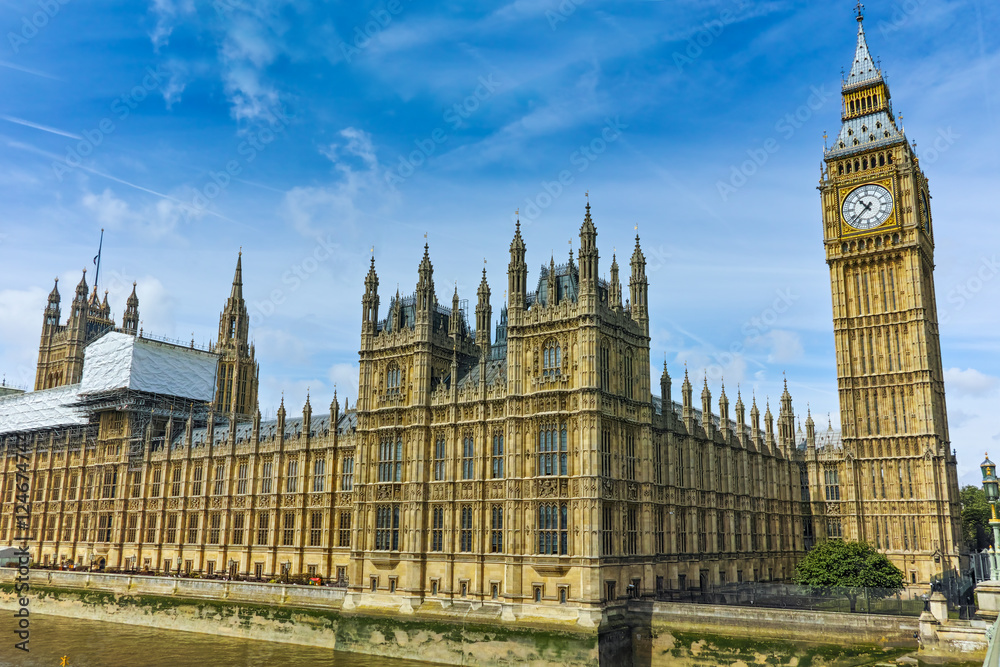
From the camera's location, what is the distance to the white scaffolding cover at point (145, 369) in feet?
345

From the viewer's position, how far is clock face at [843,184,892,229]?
96438mm

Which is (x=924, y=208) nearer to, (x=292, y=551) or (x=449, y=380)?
(x=449, y=380)

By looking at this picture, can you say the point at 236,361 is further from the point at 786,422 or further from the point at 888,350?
the point at 888,350

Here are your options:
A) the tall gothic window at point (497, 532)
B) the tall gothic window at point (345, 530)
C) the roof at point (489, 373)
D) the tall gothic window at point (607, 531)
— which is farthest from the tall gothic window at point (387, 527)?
the tall gothic window at point (607, 531)

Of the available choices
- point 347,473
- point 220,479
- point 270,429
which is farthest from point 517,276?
point 220,479

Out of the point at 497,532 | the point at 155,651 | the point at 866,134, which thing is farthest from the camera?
the point at 866,134

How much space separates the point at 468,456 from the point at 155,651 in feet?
100

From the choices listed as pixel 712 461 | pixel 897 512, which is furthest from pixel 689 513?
pixel 897 512

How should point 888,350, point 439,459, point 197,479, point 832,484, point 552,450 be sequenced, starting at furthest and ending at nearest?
point 832,484 → point 197,479 → point 888,350 → point 439,459 → point 552,450

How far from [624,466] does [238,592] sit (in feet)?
124

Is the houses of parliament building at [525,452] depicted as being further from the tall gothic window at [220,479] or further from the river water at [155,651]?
the river water at [155,651]

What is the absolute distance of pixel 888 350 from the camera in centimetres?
9388

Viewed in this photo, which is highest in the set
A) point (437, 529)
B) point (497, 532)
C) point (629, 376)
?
point (629, 376)

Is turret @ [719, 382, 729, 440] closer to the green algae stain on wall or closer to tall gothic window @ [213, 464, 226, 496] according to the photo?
the green algae stain on wall
